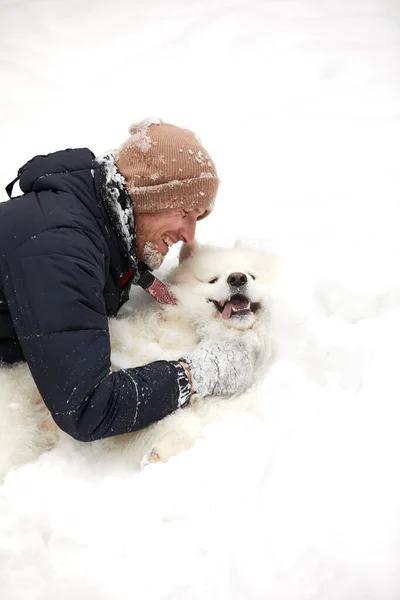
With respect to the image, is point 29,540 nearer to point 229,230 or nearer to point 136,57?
point 229,230

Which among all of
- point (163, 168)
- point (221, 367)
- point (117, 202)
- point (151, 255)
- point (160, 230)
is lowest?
point (221, 367)

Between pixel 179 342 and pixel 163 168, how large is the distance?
3.40 ft

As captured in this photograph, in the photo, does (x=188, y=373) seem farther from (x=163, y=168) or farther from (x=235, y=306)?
(x=163, y=168)

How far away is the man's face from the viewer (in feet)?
7.48

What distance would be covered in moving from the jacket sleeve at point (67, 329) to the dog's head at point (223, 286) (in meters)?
0.92

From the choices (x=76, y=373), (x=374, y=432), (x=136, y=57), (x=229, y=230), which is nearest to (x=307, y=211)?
(x=229, y=230)

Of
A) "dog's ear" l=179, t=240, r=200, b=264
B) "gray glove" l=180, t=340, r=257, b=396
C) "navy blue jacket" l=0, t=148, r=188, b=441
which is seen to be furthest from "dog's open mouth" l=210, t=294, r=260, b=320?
"navy blue jacket" l=0, t=148, r=188, b=441

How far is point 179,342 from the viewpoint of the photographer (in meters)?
2.76

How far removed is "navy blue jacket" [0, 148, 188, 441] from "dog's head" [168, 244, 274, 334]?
2.23 ft

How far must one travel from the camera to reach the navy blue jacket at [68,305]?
177cm

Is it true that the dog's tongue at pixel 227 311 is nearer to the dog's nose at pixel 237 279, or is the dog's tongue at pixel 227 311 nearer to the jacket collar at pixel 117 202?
the dog's nose at pixel 237 279

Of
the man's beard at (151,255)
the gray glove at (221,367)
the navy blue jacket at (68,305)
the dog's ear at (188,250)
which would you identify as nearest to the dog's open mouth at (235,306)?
the gray glove at (221,367)

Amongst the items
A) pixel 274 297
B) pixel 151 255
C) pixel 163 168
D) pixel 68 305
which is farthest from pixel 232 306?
pixel 68 305

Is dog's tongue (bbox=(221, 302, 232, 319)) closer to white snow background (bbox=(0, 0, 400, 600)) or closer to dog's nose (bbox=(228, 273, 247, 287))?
dog's nose (bbox=(228, 273, 247, 287))
